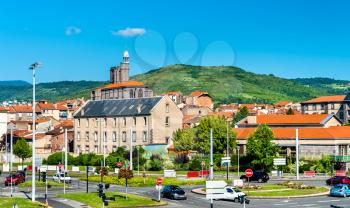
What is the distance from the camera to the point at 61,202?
5350cm

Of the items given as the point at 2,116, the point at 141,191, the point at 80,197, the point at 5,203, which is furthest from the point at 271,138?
the point at 2,116

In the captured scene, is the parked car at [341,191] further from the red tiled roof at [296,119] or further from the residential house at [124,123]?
the residential house at [124,123]

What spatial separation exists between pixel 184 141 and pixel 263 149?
1861cm

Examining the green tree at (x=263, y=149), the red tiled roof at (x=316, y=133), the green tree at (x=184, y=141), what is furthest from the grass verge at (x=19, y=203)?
the red tiled roof at (x=316, y=133)

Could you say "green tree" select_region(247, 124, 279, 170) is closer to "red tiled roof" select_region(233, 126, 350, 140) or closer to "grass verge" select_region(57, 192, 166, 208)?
"red tiled roof" select_region(233, 126, 350, 140)

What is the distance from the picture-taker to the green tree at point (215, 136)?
341 ft

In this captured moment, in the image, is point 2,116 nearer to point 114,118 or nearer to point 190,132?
point 114,118

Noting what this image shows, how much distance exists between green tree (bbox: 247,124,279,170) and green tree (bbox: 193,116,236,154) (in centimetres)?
798

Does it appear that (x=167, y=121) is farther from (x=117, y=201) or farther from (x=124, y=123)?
(x=117, y=201)

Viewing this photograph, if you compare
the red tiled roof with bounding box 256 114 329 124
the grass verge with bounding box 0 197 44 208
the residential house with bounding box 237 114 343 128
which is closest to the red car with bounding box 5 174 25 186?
the grass verge with bounding box 0 197 44 208

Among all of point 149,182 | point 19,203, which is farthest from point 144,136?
point 19,203

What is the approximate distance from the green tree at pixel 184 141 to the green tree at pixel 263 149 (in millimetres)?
15513

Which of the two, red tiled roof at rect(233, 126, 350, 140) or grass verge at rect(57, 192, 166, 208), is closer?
grass verge at rect(57, 192, 166, 208)

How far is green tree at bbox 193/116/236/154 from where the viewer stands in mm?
103875
